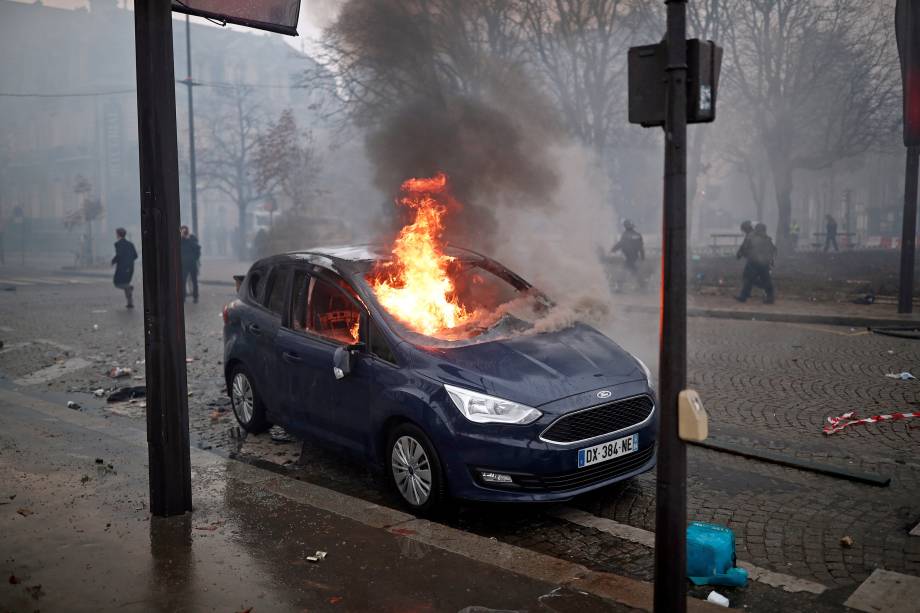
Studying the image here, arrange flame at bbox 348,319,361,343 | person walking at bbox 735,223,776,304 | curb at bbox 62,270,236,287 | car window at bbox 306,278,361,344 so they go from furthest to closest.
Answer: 1. curb at bbox 62,270,236,287
2. person walking at bbox 735,223,776,304
3. car window at bbox 306,278,361,344
4. flame at bbox 348,319,361,343

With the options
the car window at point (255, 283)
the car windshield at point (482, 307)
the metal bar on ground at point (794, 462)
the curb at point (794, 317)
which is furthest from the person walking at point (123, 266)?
the metal bar on ground at point (794, 462)

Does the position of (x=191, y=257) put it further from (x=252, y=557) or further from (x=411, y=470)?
(x=252, y=557)

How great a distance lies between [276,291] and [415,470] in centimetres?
239

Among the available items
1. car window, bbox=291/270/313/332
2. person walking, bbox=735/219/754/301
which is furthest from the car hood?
person walking, bbox=735/219/754/301

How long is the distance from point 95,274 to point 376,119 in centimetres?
2420

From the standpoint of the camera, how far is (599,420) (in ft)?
17.0

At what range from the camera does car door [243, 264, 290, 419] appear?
6.79 meters

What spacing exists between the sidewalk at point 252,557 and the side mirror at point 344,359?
0.83 meters

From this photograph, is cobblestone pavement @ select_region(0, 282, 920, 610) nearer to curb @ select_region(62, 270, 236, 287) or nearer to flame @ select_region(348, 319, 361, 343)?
flame @ select_region(348, 319, 361, 343)

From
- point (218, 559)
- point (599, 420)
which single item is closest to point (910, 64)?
point (599, 420)

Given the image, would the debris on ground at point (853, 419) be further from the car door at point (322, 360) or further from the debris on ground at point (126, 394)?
the debris on ground at point (126, 394)

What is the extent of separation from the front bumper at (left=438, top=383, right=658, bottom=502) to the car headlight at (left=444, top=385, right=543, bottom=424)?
43mm

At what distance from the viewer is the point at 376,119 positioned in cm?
1359

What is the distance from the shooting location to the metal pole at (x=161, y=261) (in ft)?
15.9
